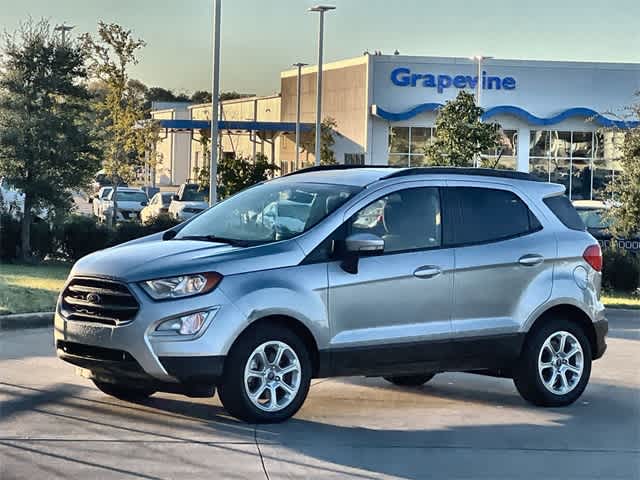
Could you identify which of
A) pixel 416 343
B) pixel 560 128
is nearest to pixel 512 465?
pixel 416 343

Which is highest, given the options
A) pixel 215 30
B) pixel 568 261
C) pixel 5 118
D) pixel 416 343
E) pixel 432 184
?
pixel 215 30

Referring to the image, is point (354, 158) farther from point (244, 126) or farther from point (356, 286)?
point (356, 286)

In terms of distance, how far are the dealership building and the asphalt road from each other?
1628 inches

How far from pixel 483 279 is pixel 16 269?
12.5 meters

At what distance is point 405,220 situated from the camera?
900 cm

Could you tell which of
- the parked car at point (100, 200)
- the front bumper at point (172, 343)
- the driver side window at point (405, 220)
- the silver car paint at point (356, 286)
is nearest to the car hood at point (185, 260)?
the silver car paint at point (356, 286)

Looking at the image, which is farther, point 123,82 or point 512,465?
point 123,82

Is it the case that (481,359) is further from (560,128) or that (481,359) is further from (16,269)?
(560,128)

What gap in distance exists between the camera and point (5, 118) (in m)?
21.5

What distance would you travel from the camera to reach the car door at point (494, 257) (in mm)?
9094

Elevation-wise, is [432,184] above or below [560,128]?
below

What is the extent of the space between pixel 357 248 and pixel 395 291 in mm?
536

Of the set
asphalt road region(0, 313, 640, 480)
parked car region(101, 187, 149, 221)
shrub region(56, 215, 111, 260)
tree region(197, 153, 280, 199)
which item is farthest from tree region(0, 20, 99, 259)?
parked car region(101, 187, 149, 221)

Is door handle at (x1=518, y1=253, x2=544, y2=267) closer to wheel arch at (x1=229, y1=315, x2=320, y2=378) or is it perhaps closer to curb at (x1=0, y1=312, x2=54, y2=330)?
wheel arch at (x1=229, y1=315, x2=320, y2=378)
